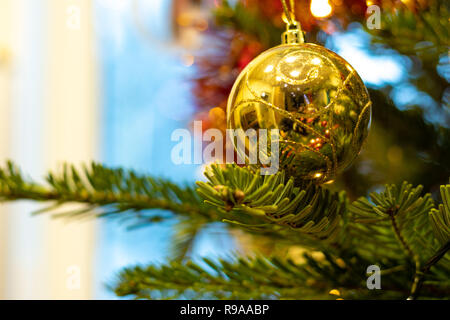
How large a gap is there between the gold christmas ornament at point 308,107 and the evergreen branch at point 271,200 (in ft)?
0.04

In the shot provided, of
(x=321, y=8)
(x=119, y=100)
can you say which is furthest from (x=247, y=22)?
(x=119, y=100)

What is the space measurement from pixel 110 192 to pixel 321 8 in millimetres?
194

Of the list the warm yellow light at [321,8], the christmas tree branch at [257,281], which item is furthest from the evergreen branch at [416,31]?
the christmas tree branch at [257,281]

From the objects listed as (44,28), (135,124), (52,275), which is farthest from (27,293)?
(44,28)

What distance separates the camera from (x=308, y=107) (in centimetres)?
19

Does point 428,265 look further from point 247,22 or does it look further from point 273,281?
point 247,22

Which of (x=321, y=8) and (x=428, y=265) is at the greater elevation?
(x=321, y=8)

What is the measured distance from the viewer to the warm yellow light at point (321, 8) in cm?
32

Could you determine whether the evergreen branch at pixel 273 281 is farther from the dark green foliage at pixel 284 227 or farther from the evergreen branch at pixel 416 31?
the evergreen branch at pixel 416 31

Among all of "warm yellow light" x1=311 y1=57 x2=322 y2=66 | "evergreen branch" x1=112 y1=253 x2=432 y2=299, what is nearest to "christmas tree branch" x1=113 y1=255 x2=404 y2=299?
"evergreen branch" x1=112 y1=253 x2=432 y2=299

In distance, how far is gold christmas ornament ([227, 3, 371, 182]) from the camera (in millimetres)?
186

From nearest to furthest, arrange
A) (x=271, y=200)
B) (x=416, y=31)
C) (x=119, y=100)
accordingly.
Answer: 1. (x=271, y=200)
2. (x=416, y=31)
3. (x=119, y=100)

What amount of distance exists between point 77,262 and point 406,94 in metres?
0.68
